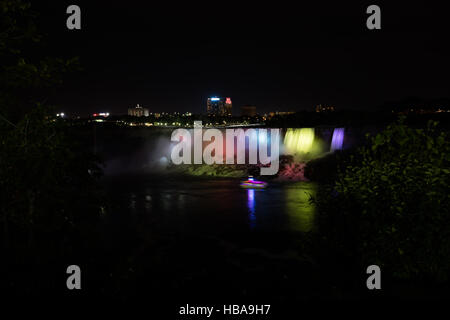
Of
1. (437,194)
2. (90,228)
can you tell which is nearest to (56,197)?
(90,228)

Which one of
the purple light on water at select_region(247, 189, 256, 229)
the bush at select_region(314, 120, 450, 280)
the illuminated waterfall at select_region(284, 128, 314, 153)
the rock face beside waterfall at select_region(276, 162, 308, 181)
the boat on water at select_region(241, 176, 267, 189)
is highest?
the illuminated waterfall at select_region(284, 128, 314, 153)

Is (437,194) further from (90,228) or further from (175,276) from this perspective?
(175,276)

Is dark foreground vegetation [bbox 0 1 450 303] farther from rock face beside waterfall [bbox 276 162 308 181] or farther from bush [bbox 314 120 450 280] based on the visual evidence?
rock face beside waterfall [bbox 276 162 308 181]

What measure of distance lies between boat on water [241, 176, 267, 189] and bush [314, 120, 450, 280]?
2509 centimetres

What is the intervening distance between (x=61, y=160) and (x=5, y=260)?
113 inches

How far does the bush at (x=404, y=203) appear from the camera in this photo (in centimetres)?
645

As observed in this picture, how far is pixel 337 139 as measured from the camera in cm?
4512

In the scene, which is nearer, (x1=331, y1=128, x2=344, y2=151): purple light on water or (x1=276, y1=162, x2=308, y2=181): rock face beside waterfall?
(x1=276, y1=162, x2=308, y2=181): rock face beside waterfall
